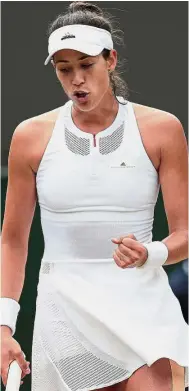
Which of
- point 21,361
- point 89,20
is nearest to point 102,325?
point 21,361

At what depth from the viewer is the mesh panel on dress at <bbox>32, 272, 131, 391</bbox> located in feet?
10.4

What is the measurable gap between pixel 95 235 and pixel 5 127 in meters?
2.43

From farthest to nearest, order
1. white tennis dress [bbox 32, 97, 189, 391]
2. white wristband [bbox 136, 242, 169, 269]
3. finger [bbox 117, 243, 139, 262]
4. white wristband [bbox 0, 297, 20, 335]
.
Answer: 1. white wristband [bbox 0, 297, 20, 335]
2. white tennis dress [bbox 32, 97, 189, 391]
3. white wristband [bbox 136, 242, 169, 269]
4. finger [bbox 117, 243, 139, 262]

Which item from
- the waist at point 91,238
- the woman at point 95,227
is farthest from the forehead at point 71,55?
the waist at point 91,238

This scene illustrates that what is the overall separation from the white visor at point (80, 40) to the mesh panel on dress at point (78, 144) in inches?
9.4

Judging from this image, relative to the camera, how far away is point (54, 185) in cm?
323

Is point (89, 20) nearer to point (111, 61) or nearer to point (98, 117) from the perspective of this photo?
point (111, 61)

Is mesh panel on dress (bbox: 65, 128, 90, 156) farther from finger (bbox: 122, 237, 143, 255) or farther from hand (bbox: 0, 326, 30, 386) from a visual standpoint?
hand (bbox: 0, 326, 30, 386)

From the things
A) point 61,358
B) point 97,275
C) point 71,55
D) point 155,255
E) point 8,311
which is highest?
point 71,55

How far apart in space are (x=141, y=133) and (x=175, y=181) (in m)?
0.18

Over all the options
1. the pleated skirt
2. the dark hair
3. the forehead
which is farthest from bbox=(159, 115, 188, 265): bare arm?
the forehead

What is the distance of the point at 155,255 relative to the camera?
306 cm

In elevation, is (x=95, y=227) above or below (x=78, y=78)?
below

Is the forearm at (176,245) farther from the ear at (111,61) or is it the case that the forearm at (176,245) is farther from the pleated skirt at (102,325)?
the ear at (111,61)
